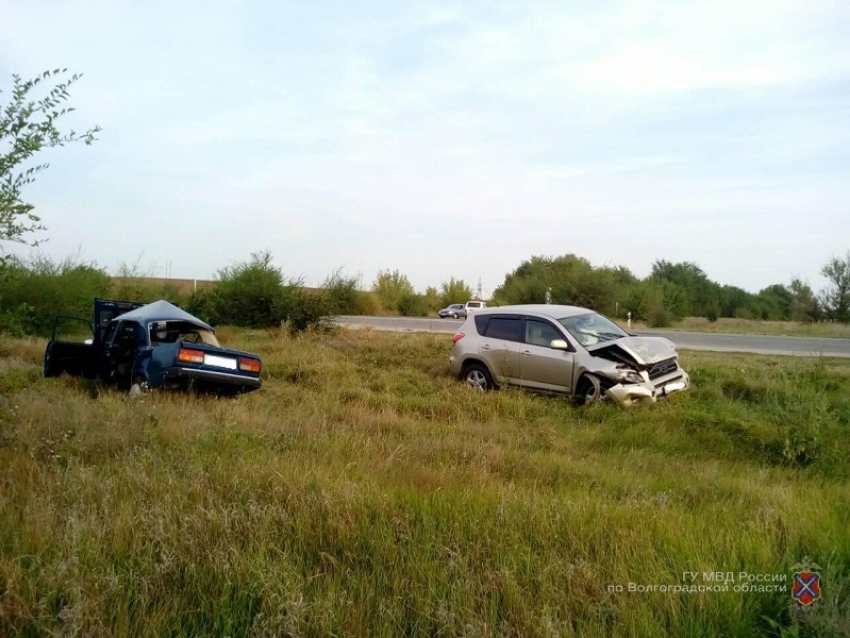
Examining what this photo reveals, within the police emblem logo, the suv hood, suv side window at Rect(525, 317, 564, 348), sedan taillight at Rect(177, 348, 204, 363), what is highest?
suv side window at Rect(525, 317, 564, 348)

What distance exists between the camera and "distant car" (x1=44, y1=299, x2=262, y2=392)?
9.46 meters

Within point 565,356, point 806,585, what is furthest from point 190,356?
point 806,585

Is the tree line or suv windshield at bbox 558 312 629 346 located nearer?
suv windshield at bbox 558 312 629 346

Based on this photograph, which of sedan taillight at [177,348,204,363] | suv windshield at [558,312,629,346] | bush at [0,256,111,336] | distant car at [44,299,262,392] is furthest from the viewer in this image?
bush at [0,256,111,336]

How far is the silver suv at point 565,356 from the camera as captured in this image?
10.2 meters

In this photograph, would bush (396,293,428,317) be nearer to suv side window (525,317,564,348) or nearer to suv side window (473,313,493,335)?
Result: suv side window (473,313,493,335)

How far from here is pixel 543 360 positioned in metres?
11.2

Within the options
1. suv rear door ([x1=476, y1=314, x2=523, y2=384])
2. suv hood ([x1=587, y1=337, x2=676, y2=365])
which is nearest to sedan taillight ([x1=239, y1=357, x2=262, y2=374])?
suv rear door ([x1=476, y1=314, x2=523, y2=384])

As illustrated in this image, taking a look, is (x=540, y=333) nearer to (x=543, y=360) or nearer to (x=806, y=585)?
(x=543, y=360)

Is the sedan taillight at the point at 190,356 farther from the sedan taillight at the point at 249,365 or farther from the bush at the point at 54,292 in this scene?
the bush at the point at 54,292

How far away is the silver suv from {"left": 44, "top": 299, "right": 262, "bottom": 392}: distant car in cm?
431

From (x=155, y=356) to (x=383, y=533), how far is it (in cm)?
691

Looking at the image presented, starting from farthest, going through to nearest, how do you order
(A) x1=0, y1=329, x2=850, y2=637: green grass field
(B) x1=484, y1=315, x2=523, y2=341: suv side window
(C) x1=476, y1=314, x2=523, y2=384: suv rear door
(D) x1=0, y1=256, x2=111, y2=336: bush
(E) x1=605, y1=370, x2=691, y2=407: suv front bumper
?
(D) x1=0, y1=256, x2=111, y2=336: bush
(B) x1=484, y1=315, x2=523, y2=341: suv side window
(C) x1=476, y1=314, x2=523, y2=384: suv rear door
(E) x1=605, y1=370, x2=691, y2=407: suv front bumper
(A) x1=0, y1=329, x2=850, y2=637: green grass field

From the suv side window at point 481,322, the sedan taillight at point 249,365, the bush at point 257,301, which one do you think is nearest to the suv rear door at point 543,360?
the suv side window at point 481,322
